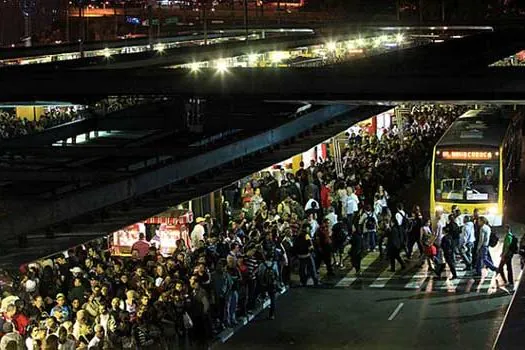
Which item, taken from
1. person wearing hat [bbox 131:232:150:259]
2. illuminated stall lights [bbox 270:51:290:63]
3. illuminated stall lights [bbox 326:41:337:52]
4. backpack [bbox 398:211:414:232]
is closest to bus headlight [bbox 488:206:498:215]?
backpack [bbox 398:211:414:232]

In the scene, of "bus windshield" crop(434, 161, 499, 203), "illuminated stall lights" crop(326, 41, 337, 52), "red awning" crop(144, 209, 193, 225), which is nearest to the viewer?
"red awning" crop(144, 209, 193, 225)

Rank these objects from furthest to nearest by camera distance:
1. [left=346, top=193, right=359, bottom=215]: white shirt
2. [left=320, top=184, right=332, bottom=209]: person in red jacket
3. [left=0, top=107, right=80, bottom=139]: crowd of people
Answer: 1. [left=320, top=184, right=332, bottom=209]: person in red jacket
2. [left=0, top=107, right=80, bottom=139]: crowd of people
3. [left=346, top=193, right=359, bottom=215]: white shirt

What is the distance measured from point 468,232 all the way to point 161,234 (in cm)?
643

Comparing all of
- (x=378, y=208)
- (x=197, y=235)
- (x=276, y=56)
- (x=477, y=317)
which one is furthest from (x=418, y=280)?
(x=276, y=56)

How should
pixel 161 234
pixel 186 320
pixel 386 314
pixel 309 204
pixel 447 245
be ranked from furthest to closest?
pixel 309 204 → pixel 447 245 → pixel 161 234 → pixel 386 314 → pixel 186 320

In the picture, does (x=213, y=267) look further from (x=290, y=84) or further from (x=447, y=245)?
(x=447, y=245)

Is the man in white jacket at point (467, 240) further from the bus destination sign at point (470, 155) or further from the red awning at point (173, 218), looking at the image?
the red awning at point (173, 218)

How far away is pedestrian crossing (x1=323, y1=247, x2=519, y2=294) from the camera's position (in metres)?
19.7

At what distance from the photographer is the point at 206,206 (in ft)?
72.1

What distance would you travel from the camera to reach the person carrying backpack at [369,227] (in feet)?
72.4

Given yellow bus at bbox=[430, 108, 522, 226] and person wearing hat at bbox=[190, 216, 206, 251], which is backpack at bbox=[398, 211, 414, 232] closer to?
yellow bus at bbox=[430, 108, 522, 226]

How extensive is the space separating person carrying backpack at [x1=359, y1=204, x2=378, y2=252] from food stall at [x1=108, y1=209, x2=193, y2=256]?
4.77m

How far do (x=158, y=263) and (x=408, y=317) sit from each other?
473 centimetres

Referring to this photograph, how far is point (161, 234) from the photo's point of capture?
60.4 ft
